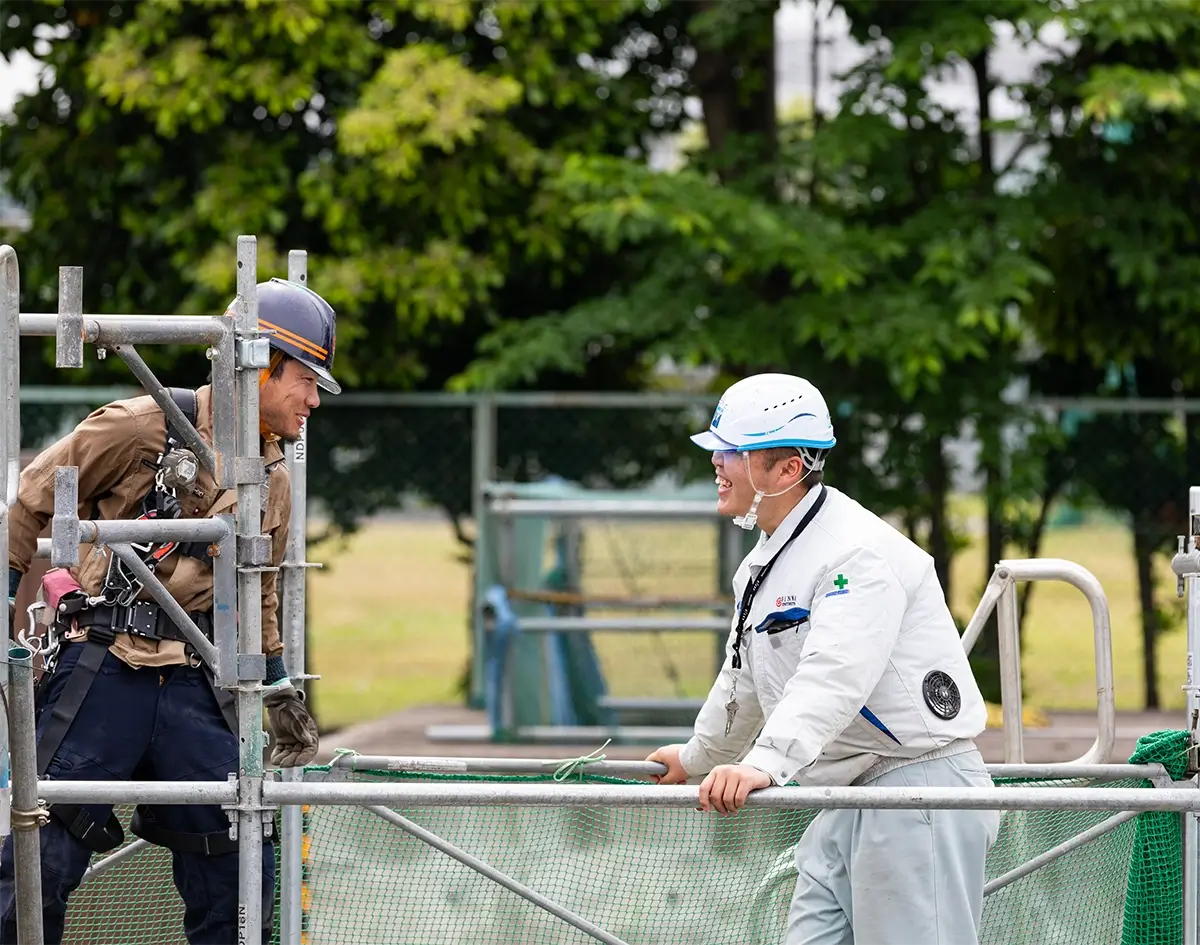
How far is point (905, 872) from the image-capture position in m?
3.83

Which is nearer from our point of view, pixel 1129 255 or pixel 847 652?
pixel 847 652

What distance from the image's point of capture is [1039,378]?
38.6 feet

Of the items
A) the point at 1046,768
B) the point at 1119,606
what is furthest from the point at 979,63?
the point at 1119,606

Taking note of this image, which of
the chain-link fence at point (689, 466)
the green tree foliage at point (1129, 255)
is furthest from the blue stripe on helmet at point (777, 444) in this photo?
the chain-link fence at point (689, 466)

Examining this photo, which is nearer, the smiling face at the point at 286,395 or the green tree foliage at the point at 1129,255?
the smiling face at the point at 286,395

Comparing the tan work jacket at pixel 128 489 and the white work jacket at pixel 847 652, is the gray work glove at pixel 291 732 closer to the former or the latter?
the tan work jacket at pixel 128 489

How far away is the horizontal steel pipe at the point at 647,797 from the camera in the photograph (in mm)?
3598

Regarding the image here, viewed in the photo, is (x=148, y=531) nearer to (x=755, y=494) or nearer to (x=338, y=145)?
(x=755, y=494)

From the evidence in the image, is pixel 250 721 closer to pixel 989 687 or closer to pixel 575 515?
pixel 575 515

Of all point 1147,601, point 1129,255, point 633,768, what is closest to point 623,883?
point 633,768

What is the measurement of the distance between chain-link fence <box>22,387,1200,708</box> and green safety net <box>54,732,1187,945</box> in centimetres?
539

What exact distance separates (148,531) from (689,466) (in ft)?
25.1

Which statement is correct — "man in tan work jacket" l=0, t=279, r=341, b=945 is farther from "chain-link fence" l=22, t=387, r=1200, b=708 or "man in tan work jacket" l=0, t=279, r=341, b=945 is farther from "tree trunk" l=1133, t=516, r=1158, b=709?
"tree trunk" l=1133, t=516, r=1158, b=709

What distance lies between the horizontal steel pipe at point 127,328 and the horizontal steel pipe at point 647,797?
1008 millimetres
